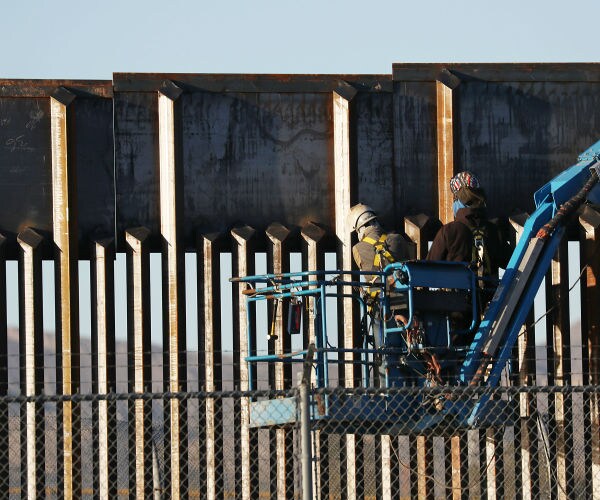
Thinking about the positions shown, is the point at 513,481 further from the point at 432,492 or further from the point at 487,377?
the point at 487,377

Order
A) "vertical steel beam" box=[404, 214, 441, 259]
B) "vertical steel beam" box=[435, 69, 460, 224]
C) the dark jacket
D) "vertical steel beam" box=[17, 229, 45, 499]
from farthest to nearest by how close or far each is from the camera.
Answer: "vertical steel beam" box=[435, 69, 460, 224], "vertical steel beam" box=[404, 214, 441, 259], "vertical steel beam" box=[17, 229, 45, 499], the dark jacket

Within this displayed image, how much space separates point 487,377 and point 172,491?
14.7ft

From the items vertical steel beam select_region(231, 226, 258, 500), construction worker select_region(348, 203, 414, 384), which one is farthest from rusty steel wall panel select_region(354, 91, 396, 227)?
construction worker select_region(348, 203, 414, 384)

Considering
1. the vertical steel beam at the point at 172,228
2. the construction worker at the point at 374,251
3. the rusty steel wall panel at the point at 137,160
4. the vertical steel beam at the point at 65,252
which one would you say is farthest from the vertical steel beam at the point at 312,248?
the construction worker at the point at 374,251

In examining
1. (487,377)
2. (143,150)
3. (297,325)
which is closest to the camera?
(297,325)

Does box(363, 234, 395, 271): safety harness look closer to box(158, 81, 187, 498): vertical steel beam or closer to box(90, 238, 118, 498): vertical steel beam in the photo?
box(158, 81, 187, 498): vertical steel beam

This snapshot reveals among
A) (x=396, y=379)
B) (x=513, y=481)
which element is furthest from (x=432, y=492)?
(x=396, y=379)

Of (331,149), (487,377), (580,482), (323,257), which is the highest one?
(331,149)

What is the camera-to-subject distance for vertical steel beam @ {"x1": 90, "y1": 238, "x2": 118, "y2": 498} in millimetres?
17500

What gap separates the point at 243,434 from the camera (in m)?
17.5

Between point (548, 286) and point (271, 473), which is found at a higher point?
point (548, 286)

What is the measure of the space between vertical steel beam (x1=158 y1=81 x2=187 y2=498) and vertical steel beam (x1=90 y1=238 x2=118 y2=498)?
0.68m

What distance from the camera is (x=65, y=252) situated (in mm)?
18250

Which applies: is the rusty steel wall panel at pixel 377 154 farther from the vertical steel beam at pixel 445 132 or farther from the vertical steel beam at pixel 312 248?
the vertical steel beam at pixel 312 248
